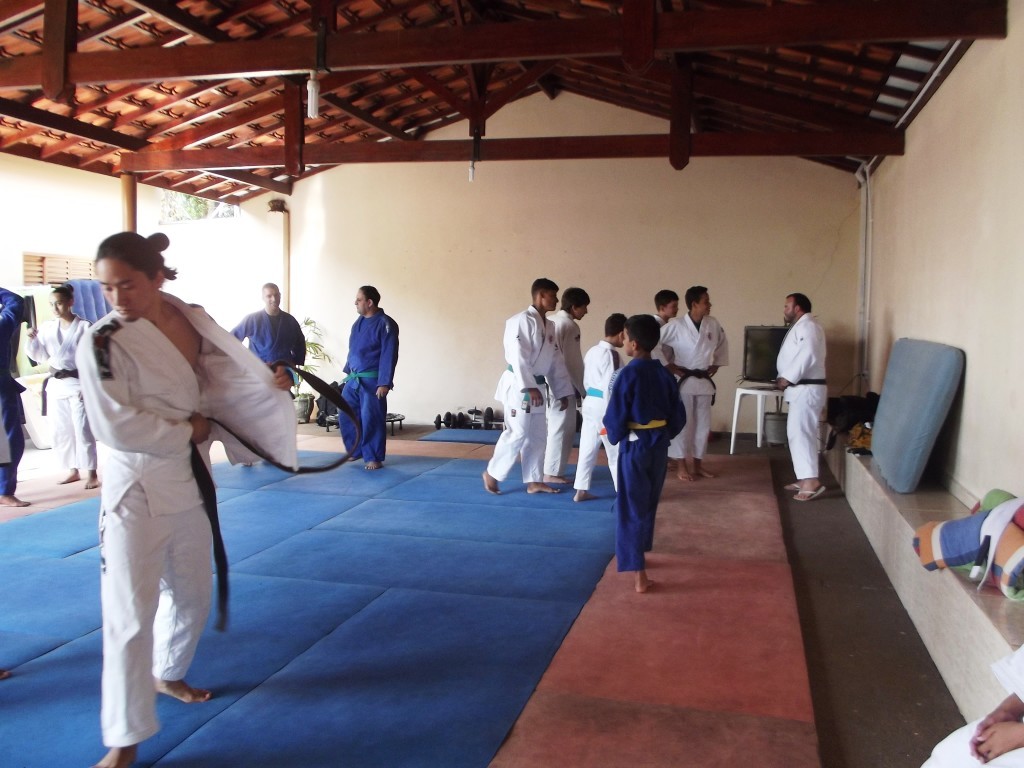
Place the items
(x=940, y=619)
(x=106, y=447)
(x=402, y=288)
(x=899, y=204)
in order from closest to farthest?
(x=106, y=447), (x=940, y=619), (x=899, y=204), (x=402, y=288)

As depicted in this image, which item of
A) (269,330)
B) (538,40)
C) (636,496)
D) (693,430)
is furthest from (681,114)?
(636,496)

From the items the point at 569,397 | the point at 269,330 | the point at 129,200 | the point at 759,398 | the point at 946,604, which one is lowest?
the point at 946,604

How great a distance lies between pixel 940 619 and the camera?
2.81 meters

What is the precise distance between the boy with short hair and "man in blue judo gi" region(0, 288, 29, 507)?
352cm

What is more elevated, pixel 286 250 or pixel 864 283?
pixel 286 250

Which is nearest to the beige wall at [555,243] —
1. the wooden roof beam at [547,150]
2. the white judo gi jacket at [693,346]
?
the wooden roof beam at [547,150]

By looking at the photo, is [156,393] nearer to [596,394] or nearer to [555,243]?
[596,394]

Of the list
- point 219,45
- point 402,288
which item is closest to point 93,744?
point 219,45

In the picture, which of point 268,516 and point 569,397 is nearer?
point 268,516

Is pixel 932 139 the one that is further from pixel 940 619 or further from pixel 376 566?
pixel 376 566

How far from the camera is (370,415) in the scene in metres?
6.49

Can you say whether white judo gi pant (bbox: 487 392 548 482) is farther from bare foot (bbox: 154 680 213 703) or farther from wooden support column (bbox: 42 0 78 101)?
wooden support column (bbox: 42 0 78 101)

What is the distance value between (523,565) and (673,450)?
2.51m

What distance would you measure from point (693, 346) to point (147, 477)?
460 centimetres
